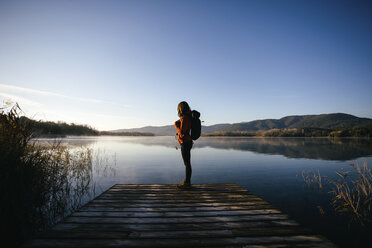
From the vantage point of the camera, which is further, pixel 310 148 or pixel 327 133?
pixel 327 133

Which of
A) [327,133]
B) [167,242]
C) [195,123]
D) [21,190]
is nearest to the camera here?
[167,242]

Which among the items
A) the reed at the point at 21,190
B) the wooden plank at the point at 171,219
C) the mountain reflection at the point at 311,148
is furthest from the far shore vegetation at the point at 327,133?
the reed at the point at 21,190

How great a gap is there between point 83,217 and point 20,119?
12.0 feet

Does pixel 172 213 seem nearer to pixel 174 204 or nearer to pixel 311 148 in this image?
pixel 174 204

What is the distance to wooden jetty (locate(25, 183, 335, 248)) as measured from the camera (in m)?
2.78

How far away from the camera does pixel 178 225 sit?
3.33 meters

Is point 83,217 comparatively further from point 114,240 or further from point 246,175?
point 246,175

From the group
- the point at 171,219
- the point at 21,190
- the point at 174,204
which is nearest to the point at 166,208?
the point at 174,204

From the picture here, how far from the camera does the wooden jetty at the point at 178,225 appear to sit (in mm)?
2781

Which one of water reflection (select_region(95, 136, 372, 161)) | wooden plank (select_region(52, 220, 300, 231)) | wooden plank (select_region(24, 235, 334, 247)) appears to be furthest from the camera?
water reflection (select_region(95, 136, 372, 161))

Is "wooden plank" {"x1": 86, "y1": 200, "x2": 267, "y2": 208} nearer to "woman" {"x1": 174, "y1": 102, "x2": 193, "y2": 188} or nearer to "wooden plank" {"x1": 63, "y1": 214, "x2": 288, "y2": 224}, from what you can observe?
"wooden plank" {"x1": 63, "y1": 214, "x2": 288, "y2": 224}

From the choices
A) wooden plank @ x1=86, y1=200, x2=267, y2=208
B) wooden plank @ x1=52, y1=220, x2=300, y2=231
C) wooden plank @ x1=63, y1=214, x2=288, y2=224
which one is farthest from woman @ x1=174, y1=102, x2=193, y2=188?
wooden plank @ x1=52, y1=220, x2=300, y2=231

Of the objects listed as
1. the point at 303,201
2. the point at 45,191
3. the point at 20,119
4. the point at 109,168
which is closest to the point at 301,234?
the point at 303,201

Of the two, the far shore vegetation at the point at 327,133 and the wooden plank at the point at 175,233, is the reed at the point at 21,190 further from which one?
the far shore vegetation at the point at 327,133
